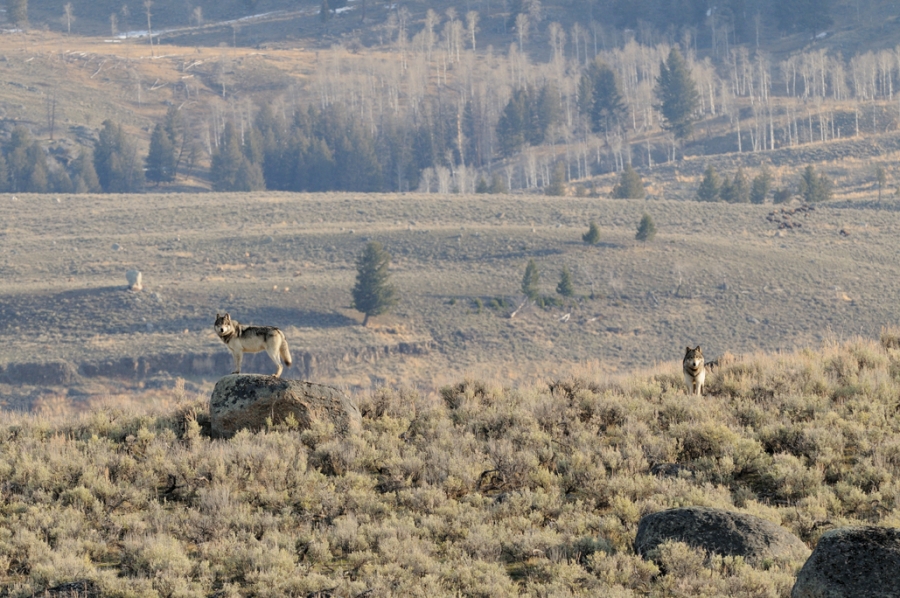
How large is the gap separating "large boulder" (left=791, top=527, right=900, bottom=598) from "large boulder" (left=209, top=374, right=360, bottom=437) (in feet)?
18.7

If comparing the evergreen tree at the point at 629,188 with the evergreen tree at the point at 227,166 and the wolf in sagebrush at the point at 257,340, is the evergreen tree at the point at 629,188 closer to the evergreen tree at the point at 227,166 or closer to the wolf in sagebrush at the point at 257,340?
the evergreen tree at the point at 227,166

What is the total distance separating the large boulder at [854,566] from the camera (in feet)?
23.3

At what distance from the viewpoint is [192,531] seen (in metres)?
9.34

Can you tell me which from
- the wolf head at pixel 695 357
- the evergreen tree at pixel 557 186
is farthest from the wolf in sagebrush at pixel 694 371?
the evergreen tree at pixel 557 186

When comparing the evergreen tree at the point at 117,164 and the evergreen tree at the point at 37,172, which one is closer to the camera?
the evergreen tree at the point at 37,172

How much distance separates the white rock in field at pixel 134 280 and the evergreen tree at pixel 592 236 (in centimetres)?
2850

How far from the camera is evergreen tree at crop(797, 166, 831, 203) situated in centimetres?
8825

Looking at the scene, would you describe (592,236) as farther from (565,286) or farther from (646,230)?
(565,286)

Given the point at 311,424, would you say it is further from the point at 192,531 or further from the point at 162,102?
the point at 162,102

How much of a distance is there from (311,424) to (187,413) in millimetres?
1834

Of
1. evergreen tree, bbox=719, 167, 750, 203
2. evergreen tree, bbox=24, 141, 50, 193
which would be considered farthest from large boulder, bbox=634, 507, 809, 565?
evergreen tree, bbox=24, 141, 50, 193

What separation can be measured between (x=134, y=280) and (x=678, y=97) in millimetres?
72130

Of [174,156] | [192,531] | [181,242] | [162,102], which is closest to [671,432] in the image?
[192,531]

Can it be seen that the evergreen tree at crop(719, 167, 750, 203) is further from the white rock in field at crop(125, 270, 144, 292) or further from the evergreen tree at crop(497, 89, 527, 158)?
the white rock in field at crop(125, 270, 144, 292)
